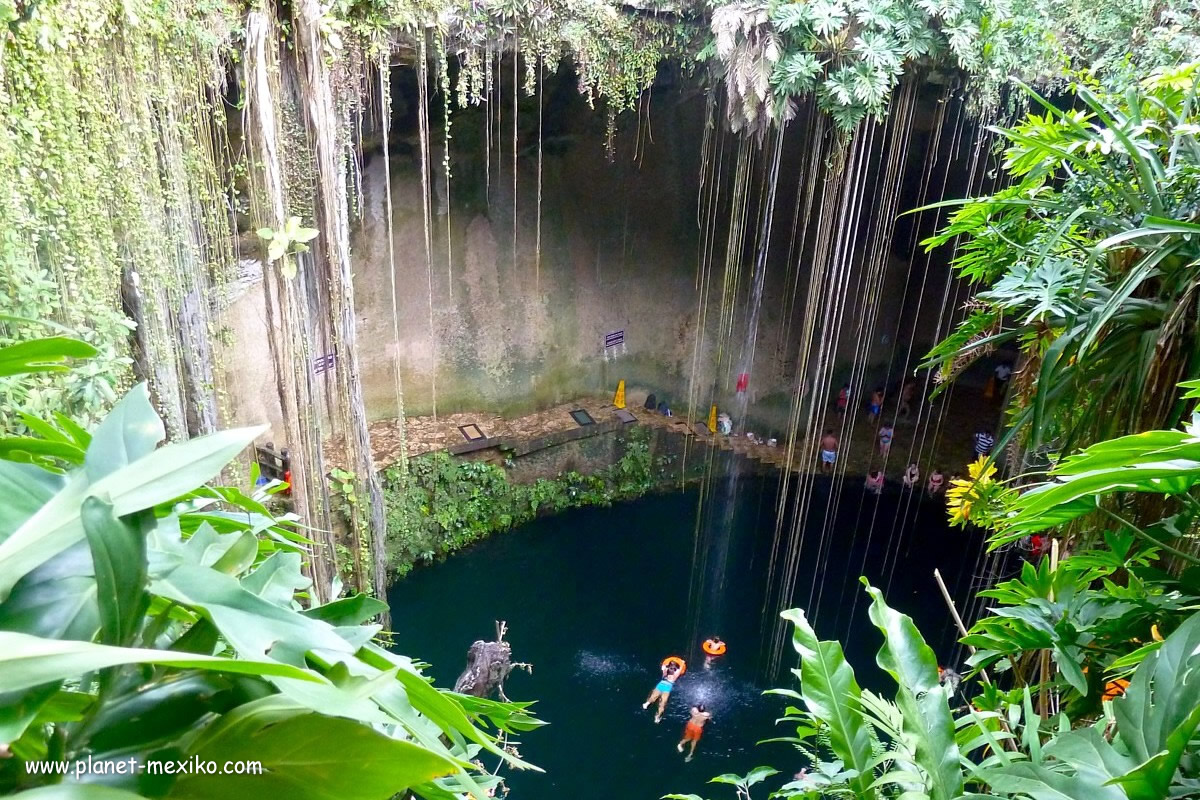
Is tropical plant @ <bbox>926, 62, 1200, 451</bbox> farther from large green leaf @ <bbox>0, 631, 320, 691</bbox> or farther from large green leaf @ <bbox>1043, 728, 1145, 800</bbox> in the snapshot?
large green leaf @ <bbox>0, 631, 320, 691</bbox>

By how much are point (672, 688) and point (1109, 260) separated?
3.45 meters

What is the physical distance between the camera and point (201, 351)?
318 cm

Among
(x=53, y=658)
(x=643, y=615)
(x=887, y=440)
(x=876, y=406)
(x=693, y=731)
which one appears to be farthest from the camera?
(x=876, y=406)

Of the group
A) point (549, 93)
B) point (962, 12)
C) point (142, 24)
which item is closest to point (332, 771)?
point (142, 24)

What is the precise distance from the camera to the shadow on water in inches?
157

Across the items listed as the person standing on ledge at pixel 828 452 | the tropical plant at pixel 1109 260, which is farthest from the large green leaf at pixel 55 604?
the person standing on ledge at pixel 828 452

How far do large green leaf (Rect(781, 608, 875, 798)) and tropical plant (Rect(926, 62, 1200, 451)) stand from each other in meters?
0.60

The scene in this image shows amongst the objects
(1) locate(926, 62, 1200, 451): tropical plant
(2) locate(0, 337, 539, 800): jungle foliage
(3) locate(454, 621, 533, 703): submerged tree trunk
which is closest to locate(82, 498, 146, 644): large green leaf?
(2) locate(0, 337, 539, 800): jungle foliage

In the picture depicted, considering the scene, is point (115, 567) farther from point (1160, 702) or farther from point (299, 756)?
point (1160, 702)

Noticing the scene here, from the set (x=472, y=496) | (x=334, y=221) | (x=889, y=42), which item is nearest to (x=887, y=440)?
(x=472, y=496)

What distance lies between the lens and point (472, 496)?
5383 millimetres

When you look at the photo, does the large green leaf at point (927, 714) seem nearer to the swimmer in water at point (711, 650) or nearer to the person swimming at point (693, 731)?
the person swimming at point (693, 731)

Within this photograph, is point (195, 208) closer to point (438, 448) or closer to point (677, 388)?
point (438, 448)

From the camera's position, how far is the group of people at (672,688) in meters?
3.98
